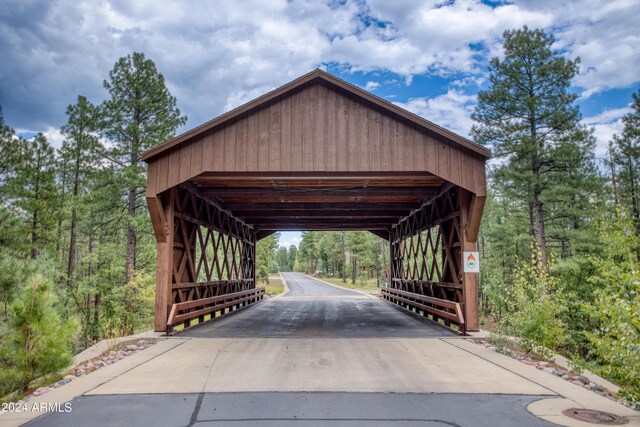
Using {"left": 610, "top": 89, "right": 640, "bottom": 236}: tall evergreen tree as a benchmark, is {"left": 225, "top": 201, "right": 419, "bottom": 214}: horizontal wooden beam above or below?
below

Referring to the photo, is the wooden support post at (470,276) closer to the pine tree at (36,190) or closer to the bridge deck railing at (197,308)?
the bridge deck railing at (197,308)

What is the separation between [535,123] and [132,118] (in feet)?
46.5

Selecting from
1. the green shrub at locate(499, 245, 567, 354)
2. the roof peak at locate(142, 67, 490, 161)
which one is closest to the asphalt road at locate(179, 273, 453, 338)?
the green shrub at locate(499, 245, 567, 354)

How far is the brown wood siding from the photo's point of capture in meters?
8.61

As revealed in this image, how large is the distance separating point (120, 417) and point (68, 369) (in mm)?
2769

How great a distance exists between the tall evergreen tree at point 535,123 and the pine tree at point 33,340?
13.6m

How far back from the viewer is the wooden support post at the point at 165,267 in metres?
9.17

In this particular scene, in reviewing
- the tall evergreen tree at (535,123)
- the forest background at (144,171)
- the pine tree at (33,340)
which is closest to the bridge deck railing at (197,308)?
the forest background at (144,171)

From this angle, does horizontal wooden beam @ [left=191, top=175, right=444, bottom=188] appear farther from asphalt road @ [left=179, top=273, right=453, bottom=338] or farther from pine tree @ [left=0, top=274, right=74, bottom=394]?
pine tree @ [left=0, top=274, right=74, bottom=394]

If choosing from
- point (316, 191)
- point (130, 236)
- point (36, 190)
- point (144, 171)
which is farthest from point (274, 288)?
point (316, 191)

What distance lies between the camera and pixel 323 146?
866 cm

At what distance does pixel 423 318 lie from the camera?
12.5m

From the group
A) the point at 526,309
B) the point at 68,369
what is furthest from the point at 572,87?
the point at 68,369

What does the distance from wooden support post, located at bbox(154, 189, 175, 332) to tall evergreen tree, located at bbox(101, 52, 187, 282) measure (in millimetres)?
6507
